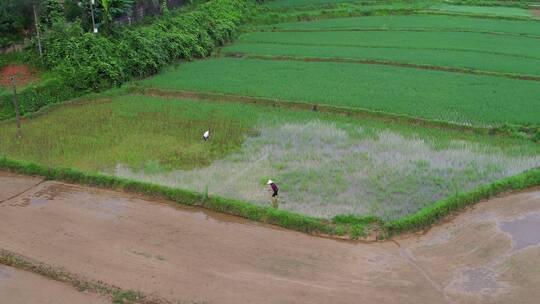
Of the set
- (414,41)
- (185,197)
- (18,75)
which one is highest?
(414,41)

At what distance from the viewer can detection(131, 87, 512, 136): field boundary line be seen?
48.1 ft

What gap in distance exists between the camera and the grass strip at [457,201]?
1030cm

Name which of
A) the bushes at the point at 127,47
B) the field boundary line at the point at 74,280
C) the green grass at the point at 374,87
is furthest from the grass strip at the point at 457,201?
the bushes at the point at 127,47

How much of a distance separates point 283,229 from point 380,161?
3623 mm

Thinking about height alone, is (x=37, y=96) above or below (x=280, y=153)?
above

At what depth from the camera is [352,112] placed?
52.4 feet

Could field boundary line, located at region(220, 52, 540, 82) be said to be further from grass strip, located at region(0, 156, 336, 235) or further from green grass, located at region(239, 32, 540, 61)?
grass strip, located at region(0, 156, 336, 235)

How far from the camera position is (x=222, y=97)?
57.5 ft

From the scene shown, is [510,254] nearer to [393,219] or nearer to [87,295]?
[393,219]

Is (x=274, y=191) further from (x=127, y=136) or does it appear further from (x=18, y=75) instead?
(x=18, y=75)

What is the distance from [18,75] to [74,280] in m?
11.0

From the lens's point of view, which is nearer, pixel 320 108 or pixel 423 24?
pixel 320 108

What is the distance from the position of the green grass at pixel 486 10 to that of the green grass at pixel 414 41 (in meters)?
5.56

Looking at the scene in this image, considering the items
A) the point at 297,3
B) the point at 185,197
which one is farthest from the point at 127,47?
the point at 297,3
